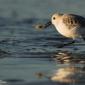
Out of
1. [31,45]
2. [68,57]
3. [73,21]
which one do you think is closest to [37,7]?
[31,45]

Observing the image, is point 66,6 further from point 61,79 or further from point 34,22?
point 61,79

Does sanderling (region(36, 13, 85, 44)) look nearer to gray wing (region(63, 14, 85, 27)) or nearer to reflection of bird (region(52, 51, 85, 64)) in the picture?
gray wing (region(63, 14, 85, 27))

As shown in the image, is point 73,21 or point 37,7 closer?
point 73,21

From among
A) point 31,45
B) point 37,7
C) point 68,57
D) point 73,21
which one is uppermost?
point 37,7

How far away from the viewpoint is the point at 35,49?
11961 millimetres

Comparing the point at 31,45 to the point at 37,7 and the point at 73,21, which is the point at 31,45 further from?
the point at 37,7

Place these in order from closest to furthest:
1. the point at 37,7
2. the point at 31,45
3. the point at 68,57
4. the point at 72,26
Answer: the point at 68,57 < the point at 72,26 < the point at 31,45 < the point at 37,7

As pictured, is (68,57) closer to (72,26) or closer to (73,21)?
(72,26)

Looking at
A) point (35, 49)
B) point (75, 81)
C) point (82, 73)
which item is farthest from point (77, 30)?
point (75, 81)

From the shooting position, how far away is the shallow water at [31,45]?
9066 millimetres

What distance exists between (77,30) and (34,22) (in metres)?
4.75

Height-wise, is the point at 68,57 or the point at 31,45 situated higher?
the point at 31,45

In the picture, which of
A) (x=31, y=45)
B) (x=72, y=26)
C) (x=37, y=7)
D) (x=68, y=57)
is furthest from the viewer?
(x=37, y=7)

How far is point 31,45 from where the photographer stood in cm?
1250
